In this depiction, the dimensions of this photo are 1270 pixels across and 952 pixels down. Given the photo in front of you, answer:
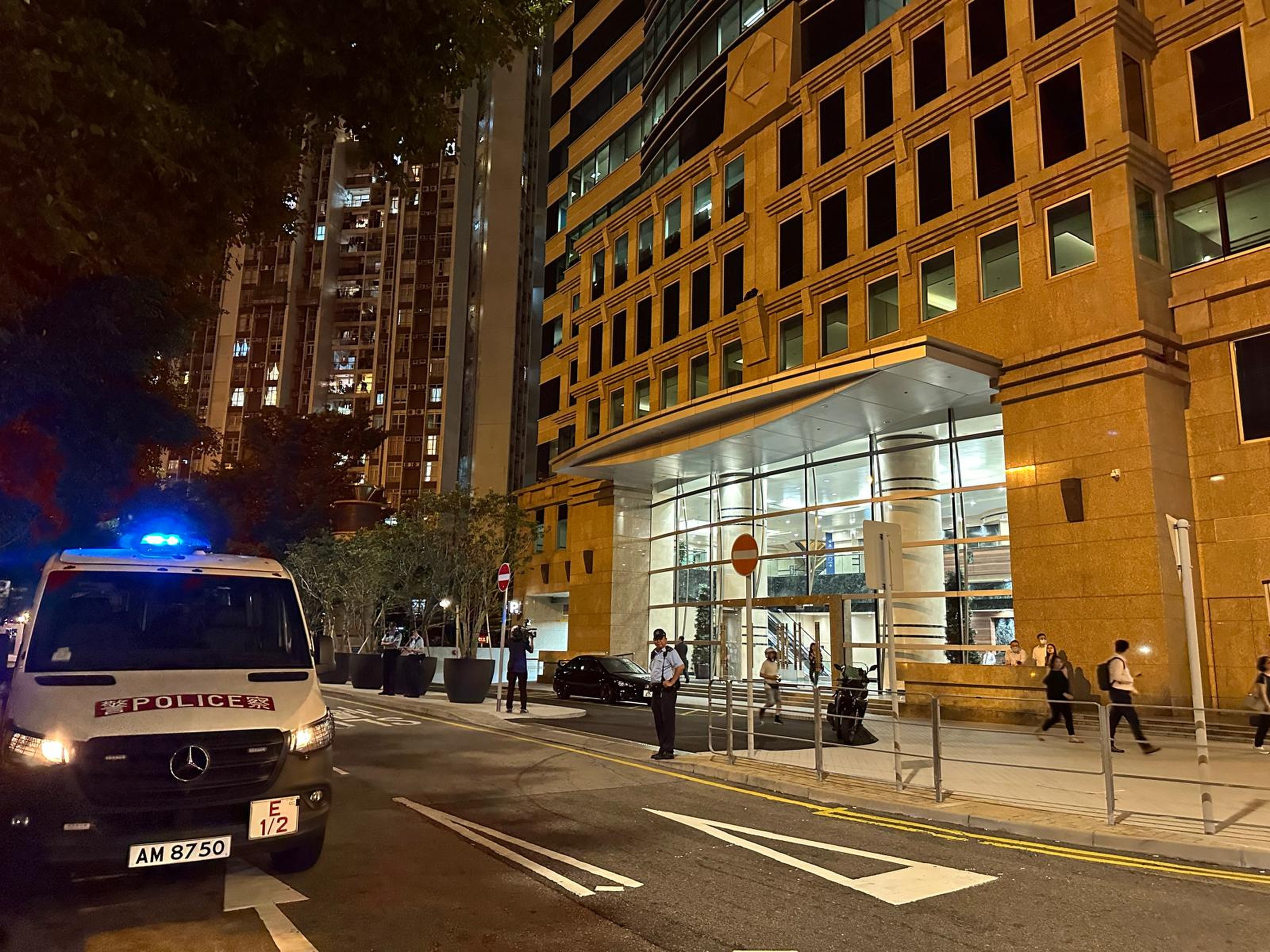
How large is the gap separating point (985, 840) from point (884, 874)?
1.86 m

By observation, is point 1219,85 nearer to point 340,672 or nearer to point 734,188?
point 734,188

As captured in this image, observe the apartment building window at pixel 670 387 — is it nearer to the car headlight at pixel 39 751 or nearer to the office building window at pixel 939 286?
the office building window at pixel 939 286

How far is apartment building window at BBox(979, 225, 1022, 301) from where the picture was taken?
63.3 feet

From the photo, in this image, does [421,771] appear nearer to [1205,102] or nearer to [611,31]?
[1205,102]

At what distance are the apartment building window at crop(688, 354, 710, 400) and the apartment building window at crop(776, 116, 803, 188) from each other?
6337mm

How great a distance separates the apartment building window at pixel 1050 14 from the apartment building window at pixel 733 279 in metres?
10.5

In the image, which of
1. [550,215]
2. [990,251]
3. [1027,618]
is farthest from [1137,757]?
[550,215]

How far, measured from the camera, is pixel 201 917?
4.83m

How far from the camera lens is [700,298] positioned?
30062mm

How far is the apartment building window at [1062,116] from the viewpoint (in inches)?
726

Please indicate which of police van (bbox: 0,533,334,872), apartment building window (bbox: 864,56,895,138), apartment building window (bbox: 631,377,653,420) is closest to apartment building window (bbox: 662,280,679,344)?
apartment building window (bbox: 631,377,653,420)

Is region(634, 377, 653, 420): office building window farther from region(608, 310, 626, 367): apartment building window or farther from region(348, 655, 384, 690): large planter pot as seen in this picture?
region(348, 655, 384, 690): large planter pot

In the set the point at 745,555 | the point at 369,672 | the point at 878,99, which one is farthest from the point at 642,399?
the point at 745,555

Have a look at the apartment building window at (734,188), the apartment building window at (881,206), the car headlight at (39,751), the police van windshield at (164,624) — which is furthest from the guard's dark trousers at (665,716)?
the apartment building window at (734,188)
